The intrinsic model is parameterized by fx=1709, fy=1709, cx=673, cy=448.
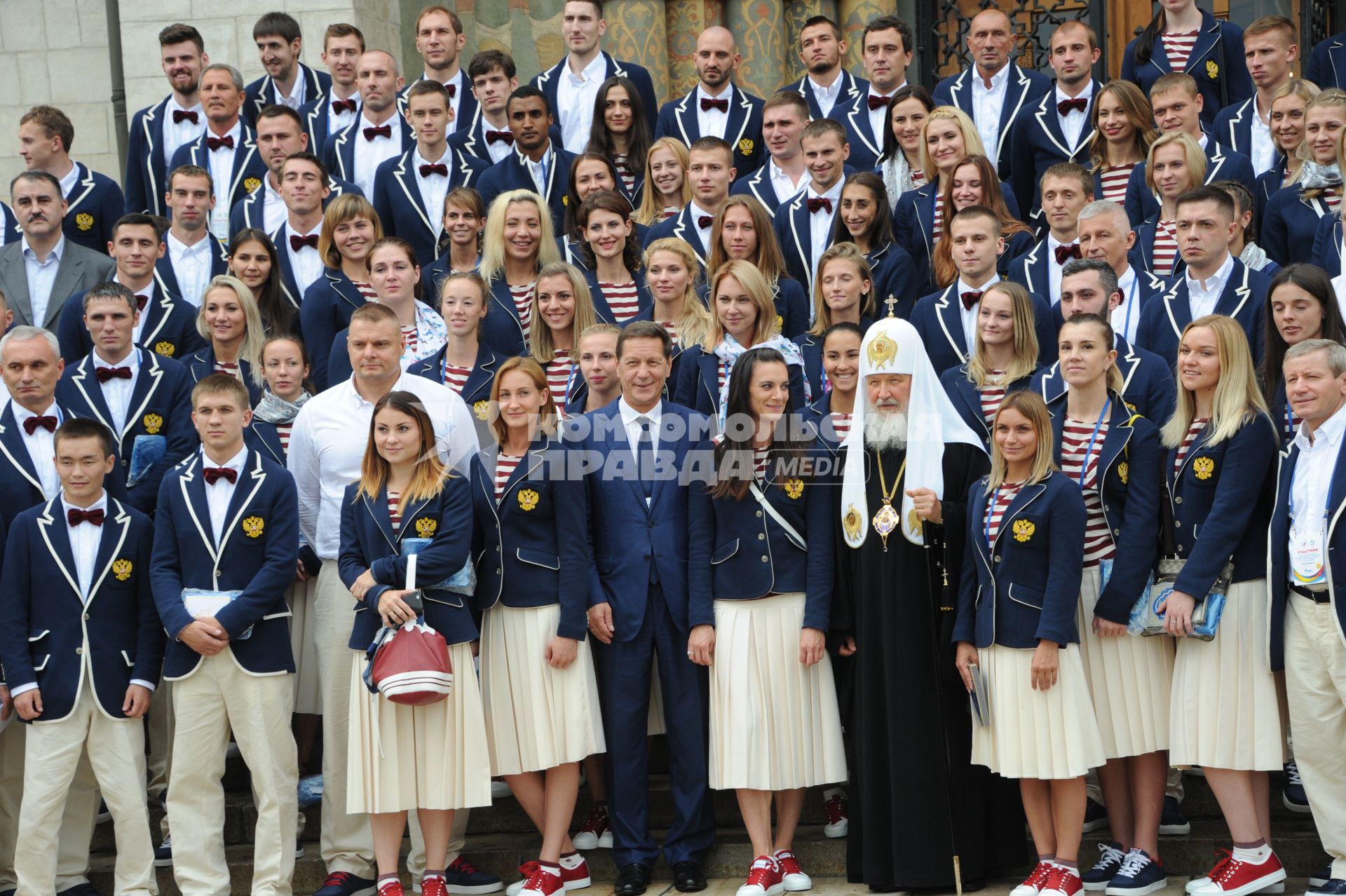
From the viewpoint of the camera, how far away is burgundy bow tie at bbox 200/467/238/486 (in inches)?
253

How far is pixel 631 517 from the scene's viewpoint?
21.3ft

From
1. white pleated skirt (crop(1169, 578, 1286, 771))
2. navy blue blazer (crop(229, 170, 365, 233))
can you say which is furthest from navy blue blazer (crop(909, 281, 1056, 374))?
navy blue blazer (crop(229, 170, 365, 233))

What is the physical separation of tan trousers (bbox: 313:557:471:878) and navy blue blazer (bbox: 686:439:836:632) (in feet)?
4.33

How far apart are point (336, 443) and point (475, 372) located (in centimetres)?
74

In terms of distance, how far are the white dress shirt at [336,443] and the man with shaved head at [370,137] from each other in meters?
2.77

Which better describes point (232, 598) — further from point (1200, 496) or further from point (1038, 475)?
point (1200, 496)

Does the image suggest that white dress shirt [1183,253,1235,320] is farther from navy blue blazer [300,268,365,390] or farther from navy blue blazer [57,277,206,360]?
navy blue blazer [57,277,206,360]

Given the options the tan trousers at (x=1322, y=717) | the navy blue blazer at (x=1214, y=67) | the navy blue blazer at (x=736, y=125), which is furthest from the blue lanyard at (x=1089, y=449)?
the navy blue blazer at (x=1214, y=67)

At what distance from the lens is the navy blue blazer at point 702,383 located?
6.96 m

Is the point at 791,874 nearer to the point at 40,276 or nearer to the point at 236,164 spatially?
the point at 40,276

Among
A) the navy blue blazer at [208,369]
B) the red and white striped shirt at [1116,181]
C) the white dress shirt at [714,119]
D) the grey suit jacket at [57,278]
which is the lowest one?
the navy blue blazer at [208,369]

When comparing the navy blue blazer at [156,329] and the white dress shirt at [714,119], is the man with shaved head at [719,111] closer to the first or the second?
the white dress shirt at [714,119]

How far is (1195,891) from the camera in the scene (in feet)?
19.0

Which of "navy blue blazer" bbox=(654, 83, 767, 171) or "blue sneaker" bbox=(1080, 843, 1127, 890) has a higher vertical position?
"navy blue blazer" bbox=(654, 83, 767, 171)
